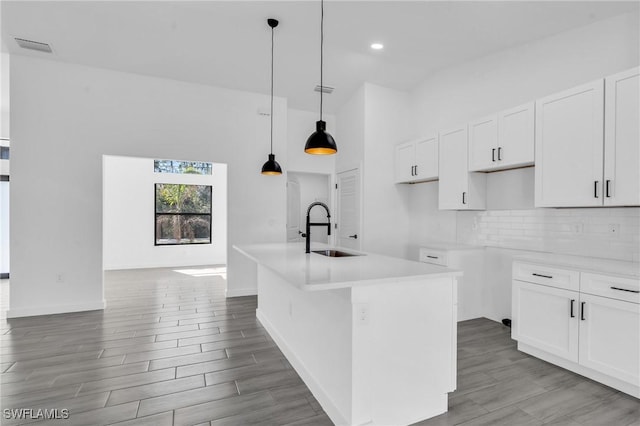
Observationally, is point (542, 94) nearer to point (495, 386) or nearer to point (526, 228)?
point (526, 228)

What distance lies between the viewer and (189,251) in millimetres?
7918

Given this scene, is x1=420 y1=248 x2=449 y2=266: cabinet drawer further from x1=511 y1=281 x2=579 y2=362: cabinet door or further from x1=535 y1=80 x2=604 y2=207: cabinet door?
x1=535 y1=80 x2=604 y2=207: cabinet door

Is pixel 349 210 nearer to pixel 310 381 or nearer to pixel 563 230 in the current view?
pixel 563 230

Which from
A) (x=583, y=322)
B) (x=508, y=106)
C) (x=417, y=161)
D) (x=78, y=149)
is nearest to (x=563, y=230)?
(x=583, y=322)

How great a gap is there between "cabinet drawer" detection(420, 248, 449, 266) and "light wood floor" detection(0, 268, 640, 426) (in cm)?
77

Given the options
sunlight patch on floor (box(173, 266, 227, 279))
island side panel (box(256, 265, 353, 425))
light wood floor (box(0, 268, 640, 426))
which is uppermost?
island side panel (box(256, 265, 353, 425))

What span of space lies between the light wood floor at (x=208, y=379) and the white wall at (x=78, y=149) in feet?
1.77

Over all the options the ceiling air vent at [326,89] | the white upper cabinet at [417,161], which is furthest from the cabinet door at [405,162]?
the ceiling air vent at [326,89]

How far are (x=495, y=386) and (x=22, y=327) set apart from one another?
477 centimetres

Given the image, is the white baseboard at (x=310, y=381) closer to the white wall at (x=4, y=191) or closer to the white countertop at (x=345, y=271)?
the white countertop at (x=345, y=271)

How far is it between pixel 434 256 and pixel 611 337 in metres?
1.83

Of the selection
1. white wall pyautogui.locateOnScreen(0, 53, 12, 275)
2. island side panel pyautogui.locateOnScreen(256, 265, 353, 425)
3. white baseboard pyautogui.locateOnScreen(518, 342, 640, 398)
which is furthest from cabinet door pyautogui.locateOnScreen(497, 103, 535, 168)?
white wall pyautogui.locateOnScreen(0, 53, 12, 275)

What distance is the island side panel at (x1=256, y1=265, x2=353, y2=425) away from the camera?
183 cm

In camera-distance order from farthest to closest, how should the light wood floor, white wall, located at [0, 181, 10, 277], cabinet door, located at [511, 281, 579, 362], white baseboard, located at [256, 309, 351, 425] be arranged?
white wall, located at [0, 181, 10, 277] < cabinet door, located at [511, 281, 579, 362] < the light wood floor < white baseboard, located at [256, 309, 351, 425]
